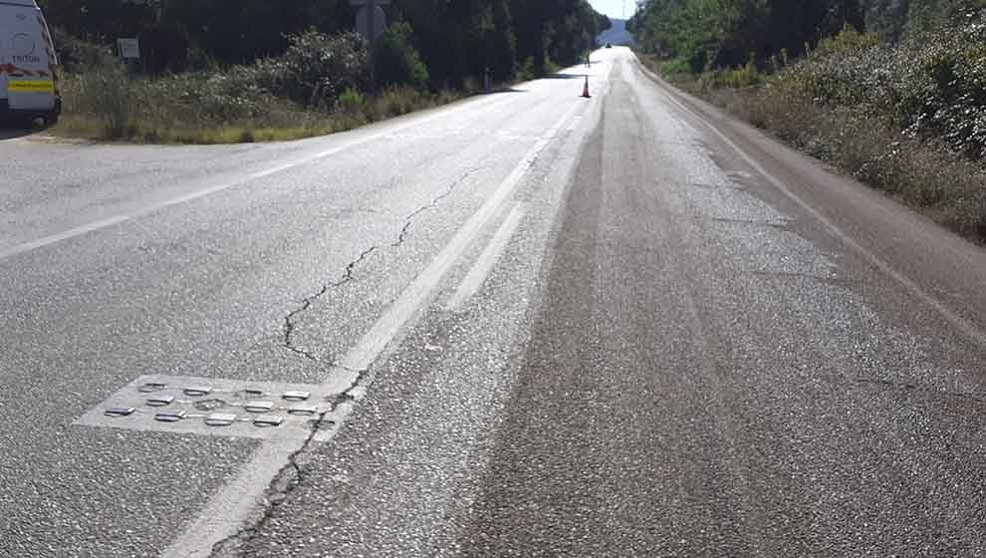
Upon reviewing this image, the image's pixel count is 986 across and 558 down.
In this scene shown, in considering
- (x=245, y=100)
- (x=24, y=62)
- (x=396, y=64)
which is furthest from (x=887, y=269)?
(x=396, y=64)

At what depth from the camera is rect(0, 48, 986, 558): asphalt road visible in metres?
3.78

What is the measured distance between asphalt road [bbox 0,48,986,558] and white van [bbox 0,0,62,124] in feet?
28.0

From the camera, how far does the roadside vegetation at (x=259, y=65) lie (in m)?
21.9

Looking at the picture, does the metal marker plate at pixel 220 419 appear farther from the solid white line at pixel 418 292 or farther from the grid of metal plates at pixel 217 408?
the solid white line at pixel 418 292

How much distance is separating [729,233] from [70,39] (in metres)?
33.9

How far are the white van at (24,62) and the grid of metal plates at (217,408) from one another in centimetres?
1545

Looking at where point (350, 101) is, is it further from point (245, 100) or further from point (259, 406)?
point (259, 406)

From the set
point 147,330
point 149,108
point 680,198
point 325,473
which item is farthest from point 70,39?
point 325,473

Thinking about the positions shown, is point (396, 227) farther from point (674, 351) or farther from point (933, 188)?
point (933, 188)

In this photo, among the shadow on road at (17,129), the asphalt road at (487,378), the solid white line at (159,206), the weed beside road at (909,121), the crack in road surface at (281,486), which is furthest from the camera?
the shadow on road at (17,129)

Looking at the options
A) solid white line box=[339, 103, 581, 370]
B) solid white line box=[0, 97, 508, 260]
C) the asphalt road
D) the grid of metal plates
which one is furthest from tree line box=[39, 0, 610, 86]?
the grid of metal plates

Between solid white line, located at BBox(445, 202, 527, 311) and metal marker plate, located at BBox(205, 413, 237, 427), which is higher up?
metal marker plate, located at BBox(205, 413, 237, 427)

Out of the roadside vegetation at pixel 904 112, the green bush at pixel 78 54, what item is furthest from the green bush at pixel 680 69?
the green bush at pixel 78 54

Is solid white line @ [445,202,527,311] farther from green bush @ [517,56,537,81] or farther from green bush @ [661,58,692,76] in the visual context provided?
green bush @ [661,58,692,76]
